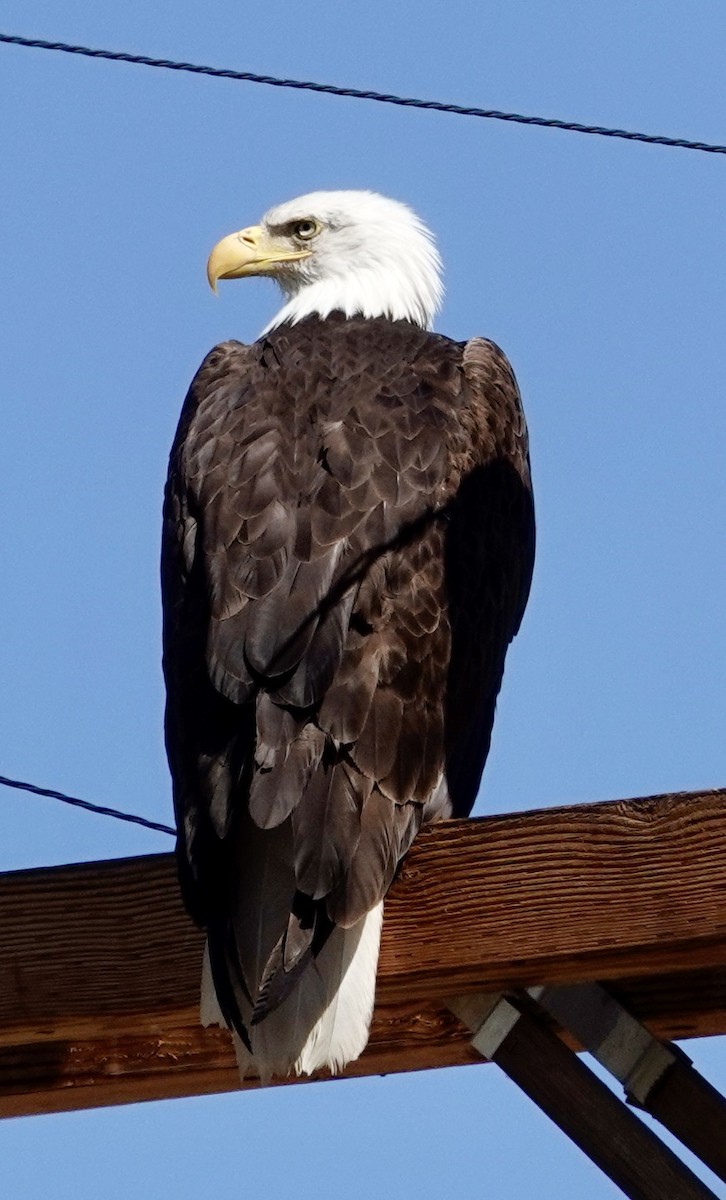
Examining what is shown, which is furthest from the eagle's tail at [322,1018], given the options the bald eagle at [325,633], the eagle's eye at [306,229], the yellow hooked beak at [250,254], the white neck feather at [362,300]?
the eagle's eye at [306,229]

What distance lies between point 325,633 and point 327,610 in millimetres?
70

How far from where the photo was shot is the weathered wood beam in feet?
9.34

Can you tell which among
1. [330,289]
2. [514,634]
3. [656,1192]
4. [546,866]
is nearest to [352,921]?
[546,866]

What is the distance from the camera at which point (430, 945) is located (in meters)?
3.06

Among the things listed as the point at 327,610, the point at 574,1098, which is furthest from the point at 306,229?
the point at 574,1098

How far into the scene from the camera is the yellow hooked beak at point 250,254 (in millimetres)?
5738

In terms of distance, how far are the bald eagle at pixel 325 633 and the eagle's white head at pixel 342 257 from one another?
1.71 feet

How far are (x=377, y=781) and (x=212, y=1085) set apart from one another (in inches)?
24.1

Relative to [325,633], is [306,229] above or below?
above

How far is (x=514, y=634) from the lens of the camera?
460cm

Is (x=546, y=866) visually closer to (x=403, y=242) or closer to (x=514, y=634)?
(x=514, y=634)

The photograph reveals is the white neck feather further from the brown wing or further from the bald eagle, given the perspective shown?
the brown wing

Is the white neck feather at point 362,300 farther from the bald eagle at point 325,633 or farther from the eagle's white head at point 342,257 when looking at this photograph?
the bald eagle at point 325,633

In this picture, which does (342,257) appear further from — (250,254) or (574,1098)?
(574,1098)
